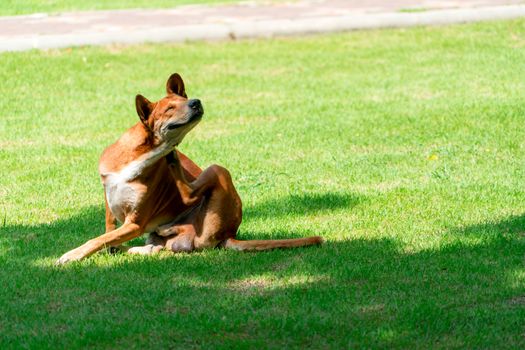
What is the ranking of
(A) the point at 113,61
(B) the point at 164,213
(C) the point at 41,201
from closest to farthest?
(B) the point at 164,213, (C) the point at 41,201, (A) the point at 113,61

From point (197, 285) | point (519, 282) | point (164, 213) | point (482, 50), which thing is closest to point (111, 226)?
point (164, 213)

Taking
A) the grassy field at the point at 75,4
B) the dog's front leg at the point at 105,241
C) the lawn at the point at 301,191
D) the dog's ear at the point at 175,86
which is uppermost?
the dog's ear at the point at 175,86

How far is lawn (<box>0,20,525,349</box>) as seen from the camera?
5.69m

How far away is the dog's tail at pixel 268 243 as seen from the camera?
686 centimetres

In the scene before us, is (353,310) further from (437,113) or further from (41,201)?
(437,113)

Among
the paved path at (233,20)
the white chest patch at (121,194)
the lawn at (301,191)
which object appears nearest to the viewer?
the lawn at (301,191)

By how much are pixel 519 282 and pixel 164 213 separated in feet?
7.27

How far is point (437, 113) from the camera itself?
37.3ft

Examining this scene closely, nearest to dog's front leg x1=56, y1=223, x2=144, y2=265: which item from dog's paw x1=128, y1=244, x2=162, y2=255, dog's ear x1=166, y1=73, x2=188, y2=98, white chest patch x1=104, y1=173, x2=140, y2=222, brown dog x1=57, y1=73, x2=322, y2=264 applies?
brown dog x1=57, y1=73, x2=322, y2=264

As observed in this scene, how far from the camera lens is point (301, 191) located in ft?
28.4

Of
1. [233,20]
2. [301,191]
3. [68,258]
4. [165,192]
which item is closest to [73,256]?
[68,258]

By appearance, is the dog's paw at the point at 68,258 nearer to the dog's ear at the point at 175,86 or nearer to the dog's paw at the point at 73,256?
the dog's paw at the point at 73,256

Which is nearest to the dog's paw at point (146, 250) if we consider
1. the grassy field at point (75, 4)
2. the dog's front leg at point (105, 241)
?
the dog's front leg at point (105, 241)

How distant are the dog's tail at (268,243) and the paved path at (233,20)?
7992mm
